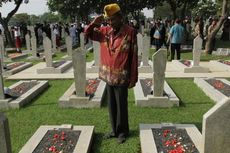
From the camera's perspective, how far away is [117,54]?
17.1 ft

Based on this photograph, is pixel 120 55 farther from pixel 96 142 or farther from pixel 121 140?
pixel 96 142

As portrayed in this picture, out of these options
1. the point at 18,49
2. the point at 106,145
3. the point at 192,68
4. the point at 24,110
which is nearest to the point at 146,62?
the point at 192,68

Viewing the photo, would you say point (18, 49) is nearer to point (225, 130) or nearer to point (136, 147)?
point (136, 147)

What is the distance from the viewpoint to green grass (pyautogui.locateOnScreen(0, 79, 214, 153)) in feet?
18.7

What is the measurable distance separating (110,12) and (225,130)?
2379mm

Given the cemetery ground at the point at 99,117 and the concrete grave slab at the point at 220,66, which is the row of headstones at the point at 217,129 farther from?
the concrete grave slab at the point at 220,66

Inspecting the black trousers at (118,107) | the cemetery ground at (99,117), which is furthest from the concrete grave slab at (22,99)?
the black trousers at (118,107)

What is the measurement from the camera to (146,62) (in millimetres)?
12438

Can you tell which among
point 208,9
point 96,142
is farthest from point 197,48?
point 208,9

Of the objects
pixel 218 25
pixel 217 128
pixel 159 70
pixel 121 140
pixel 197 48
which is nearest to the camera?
pixel 217 128

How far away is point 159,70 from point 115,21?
8.85ft

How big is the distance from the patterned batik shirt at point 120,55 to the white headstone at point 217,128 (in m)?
1.62

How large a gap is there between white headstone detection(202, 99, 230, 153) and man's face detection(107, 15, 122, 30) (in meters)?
2.01

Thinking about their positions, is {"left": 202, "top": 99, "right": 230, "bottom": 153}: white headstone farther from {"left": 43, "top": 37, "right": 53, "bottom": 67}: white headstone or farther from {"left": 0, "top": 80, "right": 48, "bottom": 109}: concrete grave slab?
{"left": 43, "top": 37, "right": 53, "bottom": 67}: white headstone
